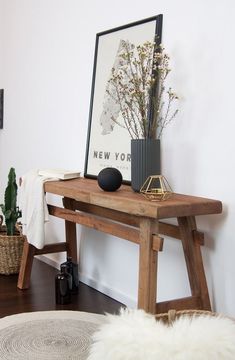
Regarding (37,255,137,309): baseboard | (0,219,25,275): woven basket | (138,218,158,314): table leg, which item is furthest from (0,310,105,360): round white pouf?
(0,219,25,275): woven basket

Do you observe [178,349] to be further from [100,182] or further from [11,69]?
[11,69]

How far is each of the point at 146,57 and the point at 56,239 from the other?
1.76m

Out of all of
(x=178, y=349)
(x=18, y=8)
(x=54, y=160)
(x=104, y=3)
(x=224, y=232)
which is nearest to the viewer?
(x=178, y=349)

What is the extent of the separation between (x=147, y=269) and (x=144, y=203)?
0.28 meters

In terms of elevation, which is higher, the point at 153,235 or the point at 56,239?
the point at 153,235

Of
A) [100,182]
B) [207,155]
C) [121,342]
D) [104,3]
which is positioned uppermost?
[104,3]

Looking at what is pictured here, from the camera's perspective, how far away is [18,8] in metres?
4.02

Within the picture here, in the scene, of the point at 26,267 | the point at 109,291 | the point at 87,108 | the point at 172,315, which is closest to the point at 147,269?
the point at 172,315

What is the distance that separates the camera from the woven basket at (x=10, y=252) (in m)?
3.20

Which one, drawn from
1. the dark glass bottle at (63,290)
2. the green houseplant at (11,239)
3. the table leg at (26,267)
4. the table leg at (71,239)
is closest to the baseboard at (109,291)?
the table leg at (71,239)

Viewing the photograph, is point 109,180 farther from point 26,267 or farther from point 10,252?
point 10,252

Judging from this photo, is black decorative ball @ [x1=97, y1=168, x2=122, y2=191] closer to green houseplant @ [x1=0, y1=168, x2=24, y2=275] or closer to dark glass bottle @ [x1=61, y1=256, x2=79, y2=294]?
dark glass bottle @ [x1=61, y1=256, x2=79, y2=294]

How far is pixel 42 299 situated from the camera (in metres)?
2.72

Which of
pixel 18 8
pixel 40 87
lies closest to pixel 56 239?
pixel 40 87
